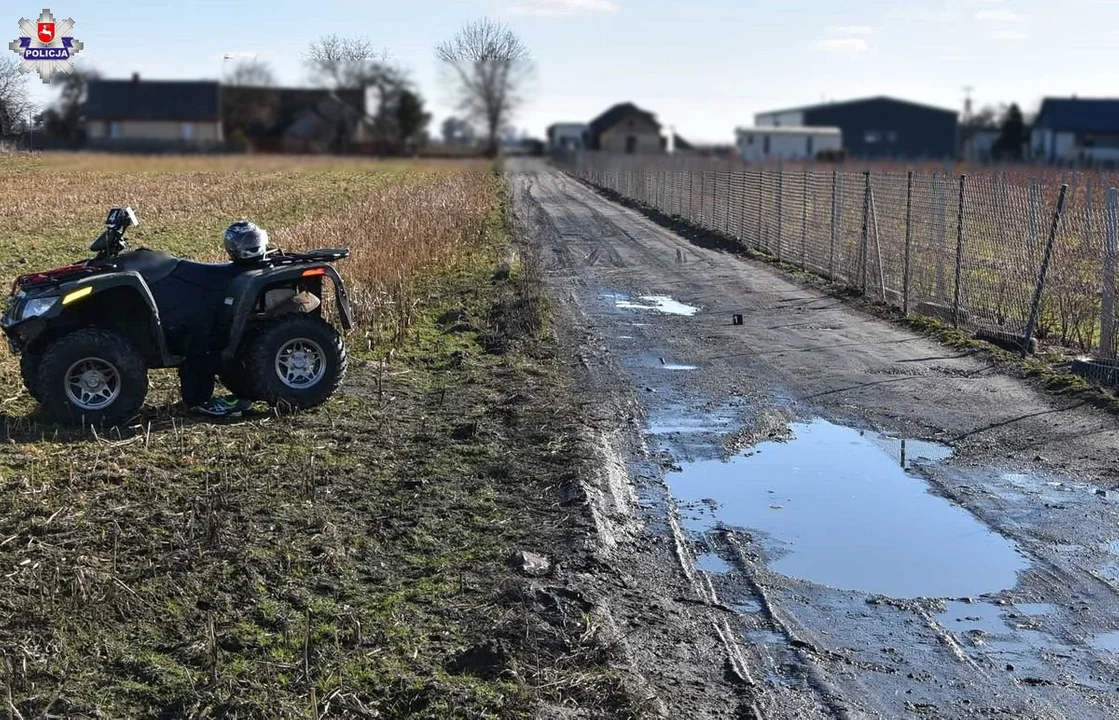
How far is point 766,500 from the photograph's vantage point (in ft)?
26.1

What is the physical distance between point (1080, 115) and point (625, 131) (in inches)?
1343

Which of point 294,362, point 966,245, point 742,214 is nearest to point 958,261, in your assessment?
point 966,245

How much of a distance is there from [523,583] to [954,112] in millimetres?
113851

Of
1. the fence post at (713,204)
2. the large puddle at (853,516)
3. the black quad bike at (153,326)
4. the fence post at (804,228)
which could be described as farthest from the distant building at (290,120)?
the fence post at (713,204)

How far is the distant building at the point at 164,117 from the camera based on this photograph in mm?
16062

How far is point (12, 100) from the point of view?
889cm

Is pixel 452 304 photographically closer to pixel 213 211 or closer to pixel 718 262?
pixel 718 262

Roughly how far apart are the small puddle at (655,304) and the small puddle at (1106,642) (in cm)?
1098

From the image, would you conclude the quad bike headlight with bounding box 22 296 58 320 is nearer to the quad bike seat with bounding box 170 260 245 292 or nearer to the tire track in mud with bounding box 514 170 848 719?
the quad bike seat with bounding box 170 260 245 292

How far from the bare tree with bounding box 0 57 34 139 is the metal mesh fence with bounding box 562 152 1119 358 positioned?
895cm

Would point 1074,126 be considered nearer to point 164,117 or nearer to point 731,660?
point 164,117

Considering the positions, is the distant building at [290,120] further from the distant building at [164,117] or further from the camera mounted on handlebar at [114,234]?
the camera mounted on handlebar at [114,234]

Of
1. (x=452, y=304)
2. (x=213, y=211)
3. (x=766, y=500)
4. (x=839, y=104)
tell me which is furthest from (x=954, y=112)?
(x=766, y=500)

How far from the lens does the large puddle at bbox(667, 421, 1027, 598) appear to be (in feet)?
21.4
